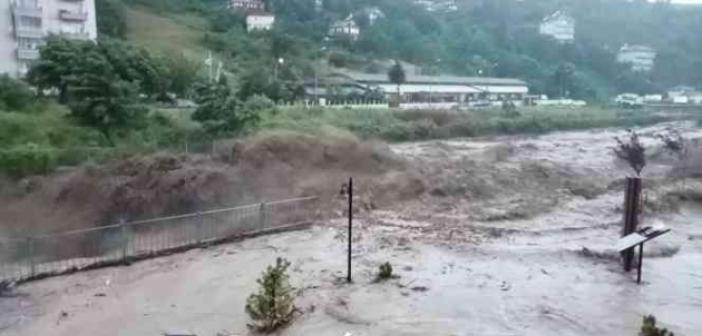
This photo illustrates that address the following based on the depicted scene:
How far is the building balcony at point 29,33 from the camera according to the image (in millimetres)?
38000

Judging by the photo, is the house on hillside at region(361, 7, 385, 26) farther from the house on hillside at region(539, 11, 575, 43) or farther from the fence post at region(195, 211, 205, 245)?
the fence post at region(195, 211, 205, 245)

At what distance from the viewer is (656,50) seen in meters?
108

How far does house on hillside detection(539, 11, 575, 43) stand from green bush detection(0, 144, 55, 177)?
327ft

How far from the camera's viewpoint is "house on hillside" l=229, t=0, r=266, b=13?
7891cm

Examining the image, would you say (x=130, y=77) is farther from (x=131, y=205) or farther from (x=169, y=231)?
(x=169, y=231)

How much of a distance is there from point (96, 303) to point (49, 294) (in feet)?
4.45

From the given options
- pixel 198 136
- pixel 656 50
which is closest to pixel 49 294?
pixel 198 136

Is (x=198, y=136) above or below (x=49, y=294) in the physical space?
above

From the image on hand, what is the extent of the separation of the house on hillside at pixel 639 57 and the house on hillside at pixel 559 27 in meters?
8.99

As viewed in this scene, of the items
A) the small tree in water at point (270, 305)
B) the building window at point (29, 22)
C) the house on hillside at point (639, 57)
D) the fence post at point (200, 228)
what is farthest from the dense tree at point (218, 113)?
the house on hillside at point (639, 57)

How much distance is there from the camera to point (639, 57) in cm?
10531

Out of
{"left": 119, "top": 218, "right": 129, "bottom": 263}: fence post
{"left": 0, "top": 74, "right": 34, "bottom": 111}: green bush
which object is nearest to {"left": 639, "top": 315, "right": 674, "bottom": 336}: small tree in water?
{"left": 119, "top": 218, "right": 129, "bottom": 263}: fence post

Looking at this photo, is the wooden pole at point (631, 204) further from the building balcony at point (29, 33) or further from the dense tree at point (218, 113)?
the building balcony at point (29, 33)

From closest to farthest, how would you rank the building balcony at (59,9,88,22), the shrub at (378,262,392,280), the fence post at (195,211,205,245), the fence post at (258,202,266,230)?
1. the shrub at (378,262,392,280)
2. the fence post at (195,211,205,245)
3. the fence post at (258,202,266,230)
4. the building balcony at (59,9,88,22)
